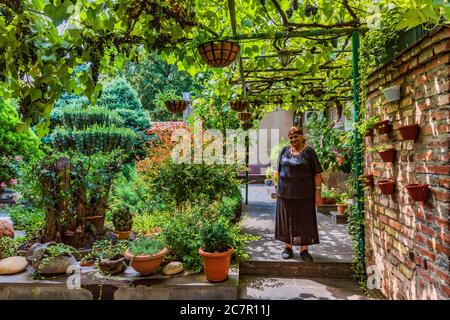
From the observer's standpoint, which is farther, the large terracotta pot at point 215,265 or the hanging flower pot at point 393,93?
the large terracotta pot at point 215,265

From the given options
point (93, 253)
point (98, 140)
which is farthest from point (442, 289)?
point (98, 140)

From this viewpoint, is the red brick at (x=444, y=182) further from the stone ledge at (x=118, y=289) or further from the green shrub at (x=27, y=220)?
the green shrub at (x=27, y=220)

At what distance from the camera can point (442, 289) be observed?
87.7 inches

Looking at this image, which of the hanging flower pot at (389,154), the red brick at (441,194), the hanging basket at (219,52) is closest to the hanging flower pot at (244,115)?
the hanging basket at (219,52)

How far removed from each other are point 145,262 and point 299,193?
1983 mm

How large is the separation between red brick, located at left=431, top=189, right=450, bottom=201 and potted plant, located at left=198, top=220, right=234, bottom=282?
6.78 feet

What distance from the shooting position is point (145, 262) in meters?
3.63

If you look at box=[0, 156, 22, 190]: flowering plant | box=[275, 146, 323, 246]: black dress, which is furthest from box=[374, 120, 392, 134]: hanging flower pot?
box=[0, 156, 22, 190]: flowering plant

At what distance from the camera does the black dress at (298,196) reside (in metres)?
4.01

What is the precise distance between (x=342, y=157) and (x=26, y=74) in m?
4.40

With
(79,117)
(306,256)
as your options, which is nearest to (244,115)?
(306,256)

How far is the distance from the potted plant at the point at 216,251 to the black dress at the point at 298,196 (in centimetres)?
84

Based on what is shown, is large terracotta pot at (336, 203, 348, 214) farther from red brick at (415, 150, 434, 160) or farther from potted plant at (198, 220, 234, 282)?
red brick at (415, 150, 434, 160)

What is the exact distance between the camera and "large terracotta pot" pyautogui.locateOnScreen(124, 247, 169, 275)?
362 centimetres
